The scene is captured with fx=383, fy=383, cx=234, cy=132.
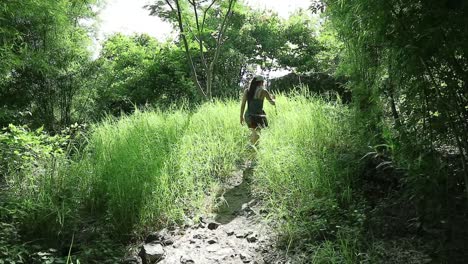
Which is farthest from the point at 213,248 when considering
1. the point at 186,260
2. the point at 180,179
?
the point at 180,179

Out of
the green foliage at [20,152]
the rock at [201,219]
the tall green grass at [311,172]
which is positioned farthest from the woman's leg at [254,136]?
the green foliage at [20,152]

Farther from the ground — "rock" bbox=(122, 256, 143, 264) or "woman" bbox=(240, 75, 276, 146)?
"woman" bbox=(240, 75, 276, 146)

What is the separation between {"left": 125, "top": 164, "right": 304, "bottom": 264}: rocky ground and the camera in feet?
10.5

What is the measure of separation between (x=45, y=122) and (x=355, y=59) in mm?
6686

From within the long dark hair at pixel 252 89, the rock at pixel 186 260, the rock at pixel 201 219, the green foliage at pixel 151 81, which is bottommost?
the rock at pixel 186 260

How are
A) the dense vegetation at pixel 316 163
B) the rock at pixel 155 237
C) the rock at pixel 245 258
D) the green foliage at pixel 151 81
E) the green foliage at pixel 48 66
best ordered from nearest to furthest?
1. the dense vegetation at pixel 316 163
2. the rock at pixel 245 258
3. the rock at pixel 155 237
4. the green foliage at pixel 48 66
5. the green foliage at pixel 151 81

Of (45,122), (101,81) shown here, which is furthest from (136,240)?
(101,81)

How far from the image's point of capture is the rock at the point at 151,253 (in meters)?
3.22

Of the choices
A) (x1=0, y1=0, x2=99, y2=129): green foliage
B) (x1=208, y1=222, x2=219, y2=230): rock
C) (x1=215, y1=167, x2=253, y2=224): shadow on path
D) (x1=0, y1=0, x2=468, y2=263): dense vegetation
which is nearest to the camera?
(x1=0, y1=0, x2=468, y2=263): dense vegetation

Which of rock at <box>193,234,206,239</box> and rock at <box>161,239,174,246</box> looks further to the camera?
rock at <box>193,234,206,239</box>

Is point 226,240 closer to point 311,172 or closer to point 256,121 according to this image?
point 311,172

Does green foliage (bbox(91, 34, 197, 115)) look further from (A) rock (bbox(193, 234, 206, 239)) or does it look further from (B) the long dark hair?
(A) rock (bbox(193, 234, 206, 239))

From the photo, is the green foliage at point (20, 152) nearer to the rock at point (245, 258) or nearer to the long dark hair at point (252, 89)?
the rock at point (245, 258)

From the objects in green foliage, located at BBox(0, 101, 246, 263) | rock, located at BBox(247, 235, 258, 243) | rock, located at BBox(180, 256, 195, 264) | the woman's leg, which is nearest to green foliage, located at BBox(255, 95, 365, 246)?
the woman's leg
